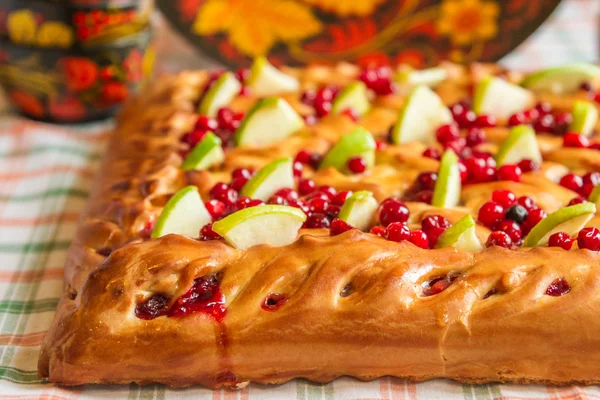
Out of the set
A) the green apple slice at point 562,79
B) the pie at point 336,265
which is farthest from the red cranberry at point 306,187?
the green apple slice at point 562,79

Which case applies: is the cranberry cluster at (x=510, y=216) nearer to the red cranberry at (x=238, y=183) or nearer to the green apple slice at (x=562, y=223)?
the green apple slice at (x=562, y=223)

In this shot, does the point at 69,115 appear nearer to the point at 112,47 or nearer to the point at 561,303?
the point at 112,47

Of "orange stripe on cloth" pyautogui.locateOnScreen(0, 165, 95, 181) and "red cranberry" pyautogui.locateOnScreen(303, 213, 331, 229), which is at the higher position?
"orange stripe on cloth" pyautogui.locateOnScreen(0, 165, 95, 181)

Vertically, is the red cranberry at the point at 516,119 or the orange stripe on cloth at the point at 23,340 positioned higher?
the red cranberry at the point at 516,119

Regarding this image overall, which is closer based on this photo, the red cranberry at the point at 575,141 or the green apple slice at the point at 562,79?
the red cranberry at the point at 575,141

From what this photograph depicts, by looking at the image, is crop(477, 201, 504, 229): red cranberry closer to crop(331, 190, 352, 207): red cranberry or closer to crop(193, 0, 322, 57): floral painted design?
crop(331, 190, 352, 207): red cranberry

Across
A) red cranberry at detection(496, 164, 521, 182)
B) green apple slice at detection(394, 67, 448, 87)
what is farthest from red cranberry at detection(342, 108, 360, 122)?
red cranberry at detection(496, 164, 521, 182)

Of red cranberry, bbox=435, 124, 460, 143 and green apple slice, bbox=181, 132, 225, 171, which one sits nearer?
green apple slice, bbox=181, 132, 225, 171

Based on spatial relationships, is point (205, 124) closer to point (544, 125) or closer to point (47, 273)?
point (47, 273)
